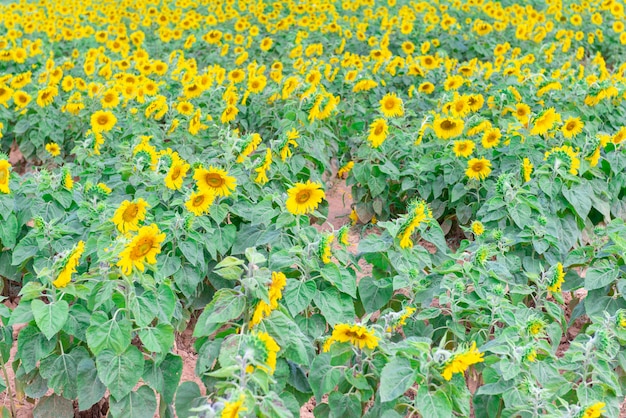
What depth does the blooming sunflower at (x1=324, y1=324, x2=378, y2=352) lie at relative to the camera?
2.24 metres

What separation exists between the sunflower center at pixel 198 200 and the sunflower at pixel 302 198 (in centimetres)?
38

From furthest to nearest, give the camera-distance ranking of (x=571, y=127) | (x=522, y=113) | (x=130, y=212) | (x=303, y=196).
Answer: (x=522, y=113), (x=571, y=127), (x=303, y=196), (x=130, y=212)

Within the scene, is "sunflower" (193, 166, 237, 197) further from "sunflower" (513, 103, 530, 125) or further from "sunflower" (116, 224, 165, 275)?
"sunflower" (513, 103, 530, 125)

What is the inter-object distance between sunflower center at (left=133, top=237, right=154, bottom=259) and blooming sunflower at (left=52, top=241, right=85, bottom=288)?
19 cm

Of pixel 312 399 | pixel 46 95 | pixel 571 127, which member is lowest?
pixel 312 399

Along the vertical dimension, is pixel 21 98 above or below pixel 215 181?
below

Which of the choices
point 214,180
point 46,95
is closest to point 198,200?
point 214,180

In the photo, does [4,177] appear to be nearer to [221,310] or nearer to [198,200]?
[198,200]

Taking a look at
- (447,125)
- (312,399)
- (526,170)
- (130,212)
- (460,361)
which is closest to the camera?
(460,361)

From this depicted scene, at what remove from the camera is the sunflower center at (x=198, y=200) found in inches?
122

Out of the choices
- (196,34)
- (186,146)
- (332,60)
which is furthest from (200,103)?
(196,34)

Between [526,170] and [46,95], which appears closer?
[526,170]

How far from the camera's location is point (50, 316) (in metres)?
2.38

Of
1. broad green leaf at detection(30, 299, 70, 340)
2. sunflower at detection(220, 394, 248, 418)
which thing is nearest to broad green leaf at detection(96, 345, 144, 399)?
broad green leaf at detection(30, 299, 70, 340)
